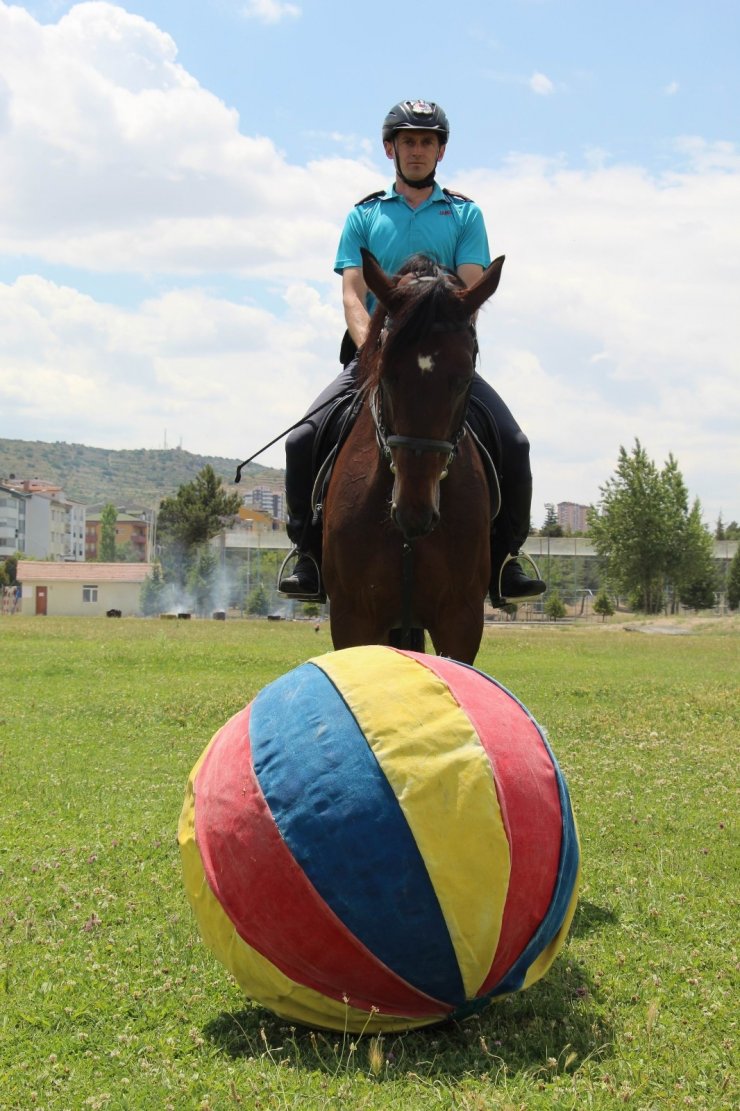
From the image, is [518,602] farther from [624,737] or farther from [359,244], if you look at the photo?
[624,737]

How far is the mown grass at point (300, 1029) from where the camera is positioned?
153 inches

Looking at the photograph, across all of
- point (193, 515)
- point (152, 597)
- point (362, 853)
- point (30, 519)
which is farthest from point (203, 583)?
point (30, 519)

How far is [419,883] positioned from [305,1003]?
723mm

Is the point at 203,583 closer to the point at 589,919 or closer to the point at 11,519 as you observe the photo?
the point at 589,919

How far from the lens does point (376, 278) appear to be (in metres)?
6.58

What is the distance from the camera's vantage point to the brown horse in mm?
6277

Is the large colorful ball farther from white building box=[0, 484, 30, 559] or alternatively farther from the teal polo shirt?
white building box=[0, 484, 30, 559]

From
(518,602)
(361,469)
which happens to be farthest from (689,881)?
(361,469)

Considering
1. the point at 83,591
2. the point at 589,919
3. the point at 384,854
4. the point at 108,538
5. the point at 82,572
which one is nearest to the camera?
the point at 384,854

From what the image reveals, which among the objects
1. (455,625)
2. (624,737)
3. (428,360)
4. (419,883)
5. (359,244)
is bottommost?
(624,737)

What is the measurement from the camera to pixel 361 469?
7207mm

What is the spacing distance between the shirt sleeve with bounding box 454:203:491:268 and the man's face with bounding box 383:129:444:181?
1.42 ft

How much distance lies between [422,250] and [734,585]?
8394 centimetres

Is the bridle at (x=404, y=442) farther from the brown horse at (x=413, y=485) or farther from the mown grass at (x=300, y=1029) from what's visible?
the mown grass at (x=300, y=1029)
